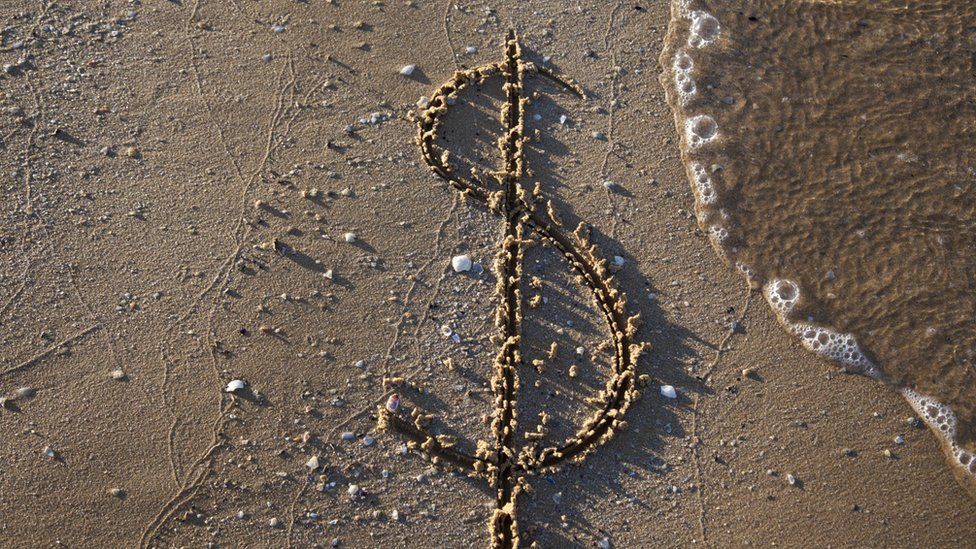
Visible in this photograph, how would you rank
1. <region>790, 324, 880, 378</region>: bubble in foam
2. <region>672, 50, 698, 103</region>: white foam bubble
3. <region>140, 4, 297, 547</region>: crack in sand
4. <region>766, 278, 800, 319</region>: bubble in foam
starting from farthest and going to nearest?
<region>672, 50, 698, 103</region>: white foam bubble, <region>766, 278, 800, 319</region>: bubble in foam, <region>790, 324, 880, 378</region>: bubble in foam, <region>140, 4, 297, 547</region>: crack in sand

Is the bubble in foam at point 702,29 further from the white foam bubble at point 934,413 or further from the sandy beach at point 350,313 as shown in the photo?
the white foam bubble at point 934,413

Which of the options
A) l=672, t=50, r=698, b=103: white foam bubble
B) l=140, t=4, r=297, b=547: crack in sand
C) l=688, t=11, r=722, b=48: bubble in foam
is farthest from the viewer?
l=688, t=11, r=722, b=48: bubble in foam

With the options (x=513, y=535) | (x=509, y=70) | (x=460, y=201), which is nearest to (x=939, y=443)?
(x=513, y=535)

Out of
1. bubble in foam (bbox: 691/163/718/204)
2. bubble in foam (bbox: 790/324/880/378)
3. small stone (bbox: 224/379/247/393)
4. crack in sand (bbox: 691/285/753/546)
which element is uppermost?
bubble in foam (bbox: 691/163/718/204)

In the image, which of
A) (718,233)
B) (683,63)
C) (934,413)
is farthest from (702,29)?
(934,413)

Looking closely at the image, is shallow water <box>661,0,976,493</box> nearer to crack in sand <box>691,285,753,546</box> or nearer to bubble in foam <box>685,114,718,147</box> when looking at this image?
bubble in foam <box>685,114,718,147</box>

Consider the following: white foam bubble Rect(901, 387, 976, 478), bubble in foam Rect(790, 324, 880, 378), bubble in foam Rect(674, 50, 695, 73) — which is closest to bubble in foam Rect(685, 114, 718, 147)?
bubble in foam Rect(674, 50, 695, 73)

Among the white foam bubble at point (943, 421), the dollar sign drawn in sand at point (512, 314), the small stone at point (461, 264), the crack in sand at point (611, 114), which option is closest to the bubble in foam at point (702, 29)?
the crack in sand at point (611, 114)

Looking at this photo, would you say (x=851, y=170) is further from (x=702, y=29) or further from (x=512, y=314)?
(x=512, y=314)
